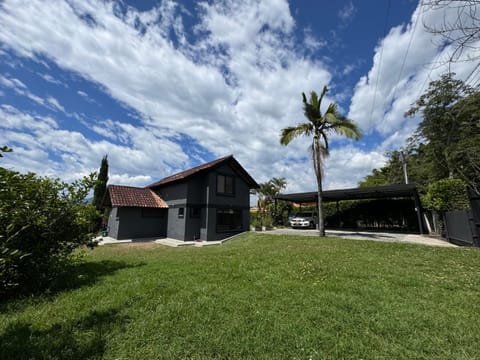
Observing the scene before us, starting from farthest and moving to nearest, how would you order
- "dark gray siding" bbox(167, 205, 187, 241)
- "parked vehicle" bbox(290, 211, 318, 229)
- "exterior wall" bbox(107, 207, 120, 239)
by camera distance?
"parked vehicle" bbox(290, 211, 318, 229)
"exterior wall" bbox(107, 207, 120, 239)
"dark gray siding" bbox(167, 205, 187, 241)

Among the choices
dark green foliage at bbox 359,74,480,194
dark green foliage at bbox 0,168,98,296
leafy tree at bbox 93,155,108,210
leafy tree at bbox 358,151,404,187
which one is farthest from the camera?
leafy tree at bbox 358,151,404,187

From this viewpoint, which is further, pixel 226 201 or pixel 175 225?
pixel 226 201

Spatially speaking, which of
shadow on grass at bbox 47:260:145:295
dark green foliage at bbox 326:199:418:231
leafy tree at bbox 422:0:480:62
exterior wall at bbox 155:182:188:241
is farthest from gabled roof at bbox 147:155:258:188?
leafy tree at bbox 422:0:480:62

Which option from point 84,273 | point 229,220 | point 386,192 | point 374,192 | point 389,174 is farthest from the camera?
point 389,174

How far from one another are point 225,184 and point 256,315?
11.6 m

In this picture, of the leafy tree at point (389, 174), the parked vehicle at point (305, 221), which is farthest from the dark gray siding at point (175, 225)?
the leafy tree at point (389, 174)

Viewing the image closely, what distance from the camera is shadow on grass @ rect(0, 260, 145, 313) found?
11.9 feet

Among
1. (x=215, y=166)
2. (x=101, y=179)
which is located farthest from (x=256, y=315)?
(x=101, y=179)

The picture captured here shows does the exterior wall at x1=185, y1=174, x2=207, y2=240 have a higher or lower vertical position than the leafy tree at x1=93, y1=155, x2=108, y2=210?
lower

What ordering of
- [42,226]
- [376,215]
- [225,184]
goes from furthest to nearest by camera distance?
[376,215] < [225,184] < [42,226]

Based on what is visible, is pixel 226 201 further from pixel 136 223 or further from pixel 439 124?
pixel 439 124

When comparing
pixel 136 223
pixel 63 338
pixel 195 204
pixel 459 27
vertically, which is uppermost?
pixel 459 27

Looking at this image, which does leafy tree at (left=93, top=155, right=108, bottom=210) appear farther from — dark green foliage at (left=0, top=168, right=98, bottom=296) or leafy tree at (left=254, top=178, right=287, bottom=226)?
dark green foliage at (left=0, top=168, right=98, bottom=296)

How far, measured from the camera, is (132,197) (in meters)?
14.0
